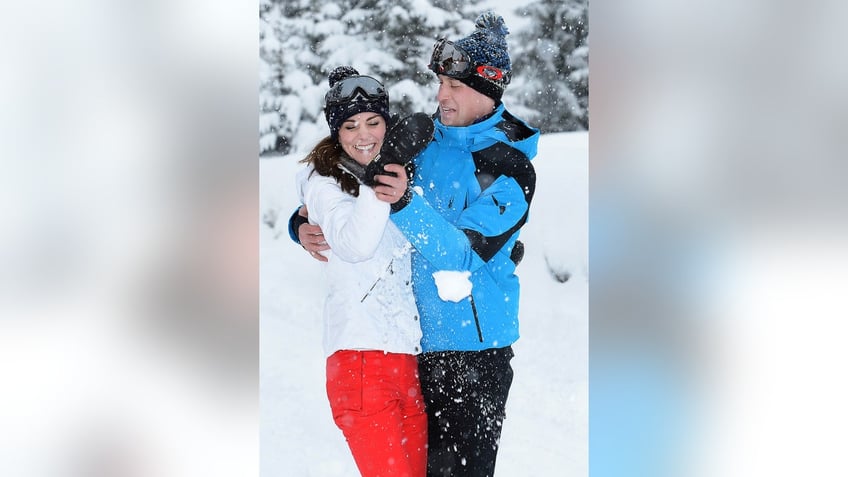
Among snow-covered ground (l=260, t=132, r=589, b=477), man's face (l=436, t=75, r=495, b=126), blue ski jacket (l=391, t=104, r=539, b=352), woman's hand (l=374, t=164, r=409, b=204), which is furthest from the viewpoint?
snow-covered ground (l=260, t=132, r=589, b=477)

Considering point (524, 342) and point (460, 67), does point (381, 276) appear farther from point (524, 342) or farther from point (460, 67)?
point (460, 67)

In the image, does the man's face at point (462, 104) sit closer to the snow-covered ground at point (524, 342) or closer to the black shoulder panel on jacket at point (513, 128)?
the black shoulder panel on jacket at point (513, 128)

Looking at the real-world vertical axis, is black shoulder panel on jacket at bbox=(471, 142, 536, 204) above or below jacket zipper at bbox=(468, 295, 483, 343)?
above

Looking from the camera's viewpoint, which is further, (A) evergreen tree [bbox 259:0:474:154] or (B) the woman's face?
(A) evergreen tree [bbox 259:0:474:154]

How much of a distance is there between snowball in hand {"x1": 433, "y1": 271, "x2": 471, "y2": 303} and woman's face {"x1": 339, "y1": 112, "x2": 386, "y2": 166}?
0.41 m

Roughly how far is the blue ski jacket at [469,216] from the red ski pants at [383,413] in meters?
0.13

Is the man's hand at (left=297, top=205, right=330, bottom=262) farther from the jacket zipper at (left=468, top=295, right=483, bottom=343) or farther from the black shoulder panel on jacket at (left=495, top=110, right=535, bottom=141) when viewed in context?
the black shoulder panel on jacket at (left=495, top=110, right=535, bottom=141)

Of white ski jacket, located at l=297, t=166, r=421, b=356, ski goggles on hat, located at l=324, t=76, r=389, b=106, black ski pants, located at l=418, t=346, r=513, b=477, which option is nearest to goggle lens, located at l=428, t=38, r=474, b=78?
ski goggles on hat, located at l=324, t=76, r=389, b=106

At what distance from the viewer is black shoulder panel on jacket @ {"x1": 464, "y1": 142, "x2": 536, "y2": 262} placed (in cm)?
208

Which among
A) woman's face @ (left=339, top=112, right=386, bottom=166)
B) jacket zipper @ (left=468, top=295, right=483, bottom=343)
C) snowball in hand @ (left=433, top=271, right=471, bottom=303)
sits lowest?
jacket zipper @ (left=468, top=295, right=483, bottom=343)
